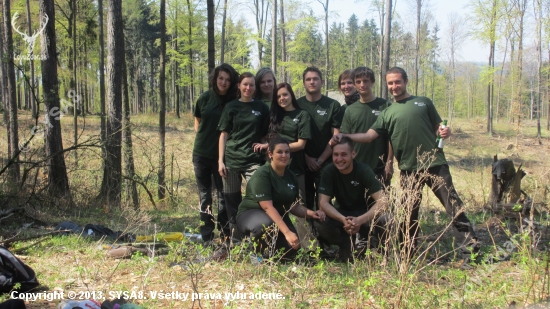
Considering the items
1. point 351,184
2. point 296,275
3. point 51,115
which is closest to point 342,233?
point 351,184

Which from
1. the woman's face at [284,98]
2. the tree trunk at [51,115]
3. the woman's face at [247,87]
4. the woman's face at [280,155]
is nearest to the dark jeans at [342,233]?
the woman's face at [280,155]

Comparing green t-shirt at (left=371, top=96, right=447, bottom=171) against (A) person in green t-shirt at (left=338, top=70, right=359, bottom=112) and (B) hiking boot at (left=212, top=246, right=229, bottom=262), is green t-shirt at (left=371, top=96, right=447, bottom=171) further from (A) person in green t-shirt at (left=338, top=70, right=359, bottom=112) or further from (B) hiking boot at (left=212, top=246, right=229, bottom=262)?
(B) hiking boot at (left=212, top=246, right=229, bottom=262)

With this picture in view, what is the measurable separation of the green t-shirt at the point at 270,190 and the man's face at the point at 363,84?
130 centimetres

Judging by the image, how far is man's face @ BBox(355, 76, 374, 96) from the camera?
4.47 metres

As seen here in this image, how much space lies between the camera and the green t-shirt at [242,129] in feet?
14.4

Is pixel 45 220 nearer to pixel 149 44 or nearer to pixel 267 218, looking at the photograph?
pixel 267 218

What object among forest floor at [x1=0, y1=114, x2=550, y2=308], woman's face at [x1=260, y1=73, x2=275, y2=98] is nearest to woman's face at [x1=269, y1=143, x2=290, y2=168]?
forest floor at [x1=0, y1=114, x2=550, y2=308]

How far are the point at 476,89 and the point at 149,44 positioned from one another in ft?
136

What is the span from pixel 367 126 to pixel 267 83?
1258 millimetres

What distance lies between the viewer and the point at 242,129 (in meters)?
4.41

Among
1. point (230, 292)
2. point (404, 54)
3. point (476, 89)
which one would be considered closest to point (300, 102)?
point (230, 292)

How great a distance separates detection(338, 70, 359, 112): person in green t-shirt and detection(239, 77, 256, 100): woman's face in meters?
1.14

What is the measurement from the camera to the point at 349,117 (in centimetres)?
Answer: 465

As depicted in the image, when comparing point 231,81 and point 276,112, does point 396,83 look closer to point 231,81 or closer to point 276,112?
point 276,112
